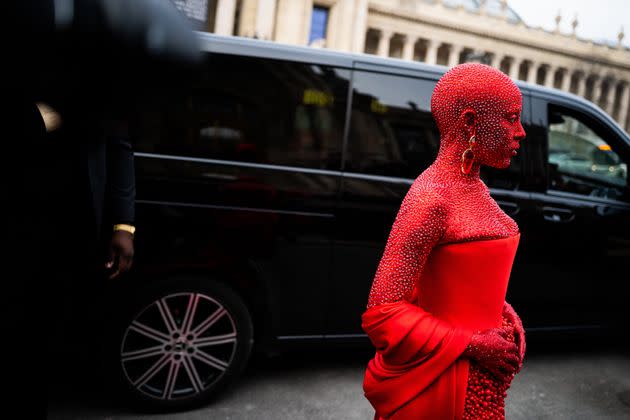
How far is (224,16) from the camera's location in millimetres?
43875

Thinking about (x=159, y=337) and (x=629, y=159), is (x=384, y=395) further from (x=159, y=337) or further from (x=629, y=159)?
(x=629, y=159)

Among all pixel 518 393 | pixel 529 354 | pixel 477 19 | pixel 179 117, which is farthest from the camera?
pixel 477 19

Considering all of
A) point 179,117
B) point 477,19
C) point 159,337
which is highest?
point 477,19

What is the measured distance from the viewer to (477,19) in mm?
56531

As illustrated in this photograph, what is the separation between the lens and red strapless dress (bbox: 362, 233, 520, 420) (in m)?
1.24

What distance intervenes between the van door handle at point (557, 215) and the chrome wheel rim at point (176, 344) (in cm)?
214

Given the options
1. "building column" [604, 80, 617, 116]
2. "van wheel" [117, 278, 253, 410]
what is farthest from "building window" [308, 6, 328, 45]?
"van wheel" [117, 278, 253, 410]

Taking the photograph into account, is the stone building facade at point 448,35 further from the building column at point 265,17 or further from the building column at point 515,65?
the building column at point 515,65

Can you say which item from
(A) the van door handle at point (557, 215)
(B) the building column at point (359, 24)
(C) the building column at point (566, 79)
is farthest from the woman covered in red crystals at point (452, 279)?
(C) the building column at point (566, 79)

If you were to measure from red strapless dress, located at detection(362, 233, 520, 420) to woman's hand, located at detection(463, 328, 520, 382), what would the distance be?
2 cm

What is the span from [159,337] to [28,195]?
1869mm

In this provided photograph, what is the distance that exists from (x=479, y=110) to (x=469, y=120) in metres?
0.03

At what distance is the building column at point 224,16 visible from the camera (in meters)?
43.7

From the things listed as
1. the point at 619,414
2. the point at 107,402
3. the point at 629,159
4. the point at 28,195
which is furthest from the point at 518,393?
the point at 28,195
